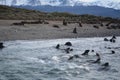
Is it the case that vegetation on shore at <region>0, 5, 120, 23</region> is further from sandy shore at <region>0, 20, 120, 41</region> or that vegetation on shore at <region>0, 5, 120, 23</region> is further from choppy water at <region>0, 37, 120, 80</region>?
choppy water at <region>0, 37, 120, 80</region>

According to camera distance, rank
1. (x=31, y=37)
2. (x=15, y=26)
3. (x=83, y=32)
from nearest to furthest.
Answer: (x=31, y=37), (x=15, y=26), (x=83, y=32)

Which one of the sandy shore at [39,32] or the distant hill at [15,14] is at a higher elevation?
the distant hill at [15,14]

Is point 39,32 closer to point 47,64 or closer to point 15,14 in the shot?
point 47,64

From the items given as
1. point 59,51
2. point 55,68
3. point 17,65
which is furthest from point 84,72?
point 59,51

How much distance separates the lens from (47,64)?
25781 mm

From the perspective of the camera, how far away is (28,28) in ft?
149

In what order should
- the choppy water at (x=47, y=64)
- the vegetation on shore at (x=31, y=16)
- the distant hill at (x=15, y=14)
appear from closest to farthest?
1. the choppy water at (x=47, y=64)
2. the distant hill at (x=15, y=14)
3. the vegetation on shore at (x=31, y=16)

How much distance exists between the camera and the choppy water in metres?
22.1

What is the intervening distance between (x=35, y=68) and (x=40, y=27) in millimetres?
24032

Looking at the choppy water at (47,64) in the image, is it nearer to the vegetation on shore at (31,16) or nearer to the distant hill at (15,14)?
the distant hill at (15,14)

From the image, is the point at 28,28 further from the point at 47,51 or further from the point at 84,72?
the point at 84,72

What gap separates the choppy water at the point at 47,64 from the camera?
869 inches

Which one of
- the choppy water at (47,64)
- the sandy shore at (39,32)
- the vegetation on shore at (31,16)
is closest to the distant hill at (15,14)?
the vegetation on shore at (31,16)

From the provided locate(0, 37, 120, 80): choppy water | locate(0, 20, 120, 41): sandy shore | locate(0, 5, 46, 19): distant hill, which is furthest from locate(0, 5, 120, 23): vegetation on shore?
locate(0, 37, 120, 80): choppy water
